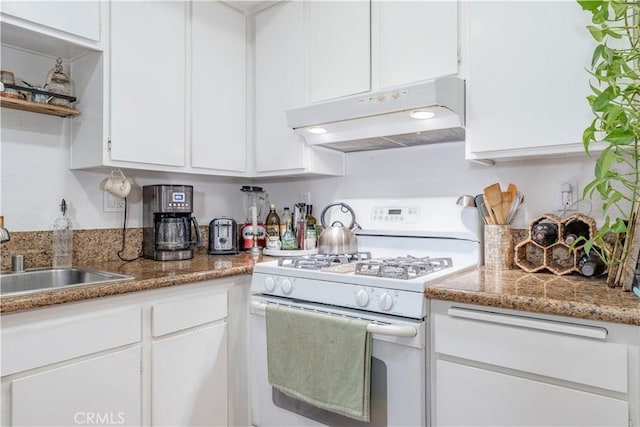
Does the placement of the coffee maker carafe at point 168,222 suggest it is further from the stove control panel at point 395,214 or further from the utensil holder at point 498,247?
the utensil holder at point 498,247

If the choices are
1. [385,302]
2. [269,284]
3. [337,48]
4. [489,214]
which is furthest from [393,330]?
[337,48]

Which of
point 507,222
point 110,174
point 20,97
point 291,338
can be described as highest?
point 20,97

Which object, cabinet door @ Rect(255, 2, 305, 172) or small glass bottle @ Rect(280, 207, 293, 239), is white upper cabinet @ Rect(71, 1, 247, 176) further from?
small glass bottle @ Rect(280, 207, 293, 239)

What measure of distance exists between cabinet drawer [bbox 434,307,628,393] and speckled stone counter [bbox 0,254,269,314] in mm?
939

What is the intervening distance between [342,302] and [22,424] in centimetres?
105

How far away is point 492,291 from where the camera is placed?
1273mm

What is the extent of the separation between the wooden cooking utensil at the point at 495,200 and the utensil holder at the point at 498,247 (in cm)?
4

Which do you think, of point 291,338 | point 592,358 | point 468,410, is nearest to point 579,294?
point 592,358

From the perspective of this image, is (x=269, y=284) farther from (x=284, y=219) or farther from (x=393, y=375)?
(x=284, y=219)

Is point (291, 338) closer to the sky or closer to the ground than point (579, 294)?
closer to the ground

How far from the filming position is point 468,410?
1274 millimetres

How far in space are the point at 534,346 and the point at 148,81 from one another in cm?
187

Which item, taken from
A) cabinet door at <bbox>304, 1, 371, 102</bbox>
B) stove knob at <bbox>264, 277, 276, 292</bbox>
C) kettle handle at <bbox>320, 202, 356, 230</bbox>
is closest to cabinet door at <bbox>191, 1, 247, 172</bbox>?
cabinet door at <bbox>304, 1, 371, 102</bbox>

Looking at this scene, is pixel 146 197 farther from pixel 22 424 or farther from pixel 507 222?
pixel 507 222
